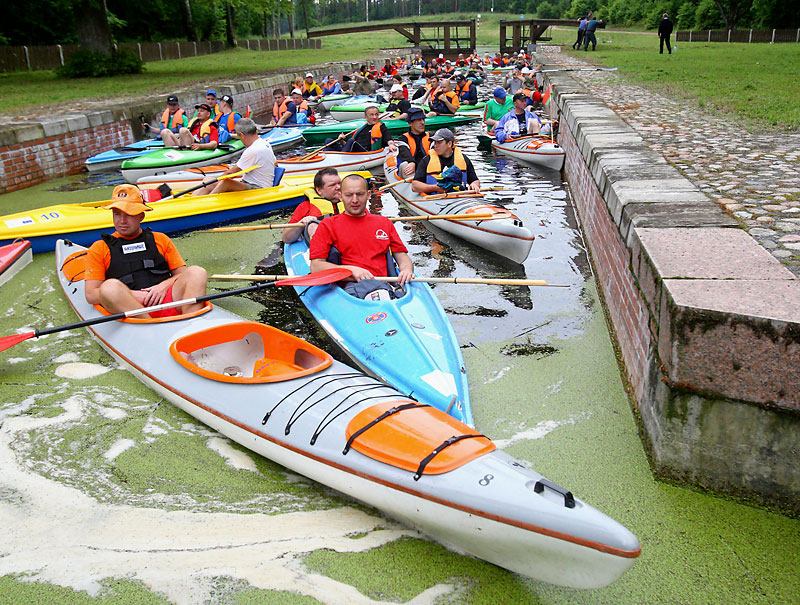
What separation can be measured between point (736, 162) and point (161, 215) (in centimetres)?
685

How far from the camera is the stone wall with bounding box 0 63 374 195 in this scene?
1124 cm

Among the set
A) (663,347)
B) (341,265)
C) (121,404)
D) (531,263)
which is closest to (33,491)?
(121,404)

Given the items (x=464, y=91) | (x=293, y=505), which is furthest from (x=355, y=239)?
(x=464, y=91)

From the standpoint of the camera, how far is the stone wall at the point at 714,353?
2961mm

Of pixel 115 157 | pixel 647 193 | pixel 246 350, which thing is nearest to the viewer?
pixel 246 350

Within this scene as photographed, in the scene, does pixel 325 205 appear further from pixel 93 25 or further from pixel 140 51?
pixel 140 51

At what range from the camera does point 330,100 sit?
21094mm

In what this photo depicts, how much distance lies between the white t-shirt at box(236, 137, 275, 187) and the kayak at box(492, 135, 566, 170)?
207 inches

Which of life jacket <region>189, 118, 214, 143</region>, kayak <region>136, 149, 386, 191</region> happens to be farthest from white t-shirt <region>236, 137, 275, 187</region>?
life jacket <region>189, 118, 214, 143</region>

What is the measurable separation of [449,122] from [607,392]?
562 inches

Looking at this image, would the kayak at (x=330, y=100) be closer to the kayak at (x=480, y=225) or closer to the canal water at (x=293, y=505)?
the kayak at (x=480, y=225)

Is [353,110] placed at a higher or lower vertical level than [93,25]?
lower

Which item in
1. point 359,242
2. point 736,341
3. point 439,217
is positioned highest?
point 736,341

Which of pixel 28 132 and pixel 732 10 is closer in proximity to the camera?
pixel 28 132
